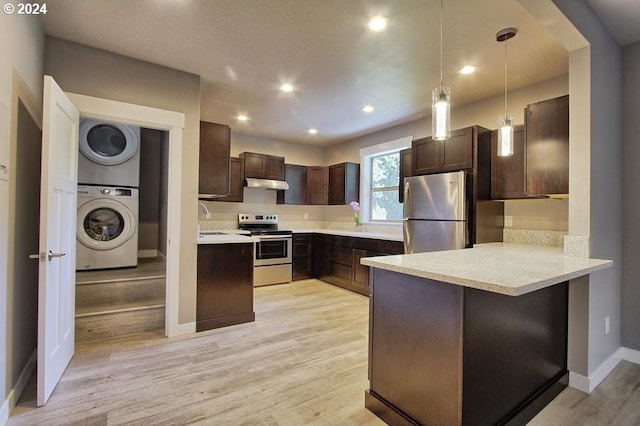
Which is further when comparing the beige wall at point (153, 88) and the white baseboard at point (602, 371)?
the beige wall at point (153, 88)

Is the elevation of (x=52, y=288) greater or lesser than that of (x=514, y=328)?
greater

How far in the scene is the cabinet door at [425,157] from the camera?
3799 millimetres

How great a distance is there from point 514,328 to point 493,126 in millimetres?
2765

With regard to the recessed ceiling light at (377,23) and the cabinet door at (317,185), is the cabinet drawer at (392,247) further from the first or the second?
the recessed ceiling light at (377,23)

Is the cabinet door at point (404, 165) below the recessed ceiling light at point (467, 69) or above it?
below

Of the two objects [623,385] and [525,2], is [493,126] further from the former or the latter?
[623,385]

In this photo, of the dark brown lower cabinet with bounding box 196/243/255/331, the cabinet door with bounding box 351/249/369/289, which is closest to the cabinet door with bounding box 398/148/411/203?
the cabinet door with bounding box 351/249/369/289

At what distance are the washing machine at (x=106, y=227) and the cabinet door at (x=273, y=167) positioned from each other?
2144 millimetres

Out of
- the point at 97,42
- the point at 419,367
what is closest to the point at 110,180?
the point at 97,42

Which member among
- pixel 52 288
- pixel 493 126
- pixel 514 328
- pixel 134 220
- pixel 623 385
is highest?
pixel 493 126

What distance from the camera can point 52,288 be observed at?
2.04 meters

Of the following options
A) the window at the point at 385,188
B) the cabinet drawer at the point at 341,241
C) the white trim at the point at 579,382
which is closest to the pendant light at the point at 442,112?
the white trim at the point at 579,382

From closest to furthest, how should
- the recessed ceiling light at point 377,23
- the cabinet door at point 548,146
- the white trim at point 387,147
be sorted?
the recessed ceiling light at point 377,23 → the cabinet door at point 548,146 → the white trim at point 387,147

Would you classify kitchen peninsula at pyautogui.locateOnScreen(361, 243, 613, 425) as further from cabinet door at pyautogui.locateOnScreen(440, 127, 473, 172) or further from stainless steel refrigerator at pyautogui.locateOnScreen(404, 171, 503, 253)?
cabinet door at pyautogui.locateOnScreen(440, 127, 473, 172)
